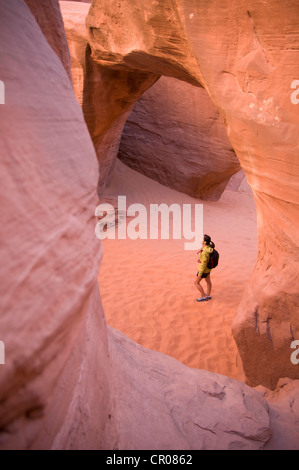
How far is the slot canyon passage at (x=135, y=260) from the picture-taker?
93 centimetres

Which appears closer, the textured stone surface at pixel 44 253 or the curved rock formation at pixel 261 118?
the textured stone surface at pixel 44 253

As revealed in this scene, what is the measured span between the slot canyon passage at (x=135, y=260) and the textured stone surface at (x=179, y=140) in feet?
5.56

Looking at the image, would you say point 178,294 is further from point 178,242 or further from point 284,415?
point 284,415

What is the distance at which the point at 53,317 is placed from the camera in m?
0.92

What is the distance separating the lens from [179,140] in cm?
953

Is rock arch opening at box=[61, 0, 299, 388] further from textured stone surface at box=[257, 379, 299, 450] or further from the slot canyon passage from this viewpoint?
textured stone surface at box=[257, 379, 299, 450]

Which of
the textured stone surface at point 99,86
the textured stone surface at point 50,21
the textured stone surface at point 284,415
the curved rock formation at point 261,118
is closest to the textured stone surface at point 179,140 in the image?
the textured stone surface at point 99,86

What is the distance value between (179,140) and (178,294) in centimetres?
578

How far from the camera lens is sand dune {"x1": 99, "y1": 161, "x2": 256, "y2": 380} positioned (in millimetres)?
4180

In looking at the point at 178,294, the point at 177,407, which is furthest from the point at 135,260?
the point at 177,407

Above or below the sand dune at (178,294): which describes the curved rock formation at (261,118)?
above

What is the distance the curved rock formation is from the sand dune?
2.29 ft

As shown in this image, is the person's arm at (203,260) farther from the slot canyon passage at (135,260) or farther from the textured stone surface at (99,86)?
the textured stone surface at (99,86)
